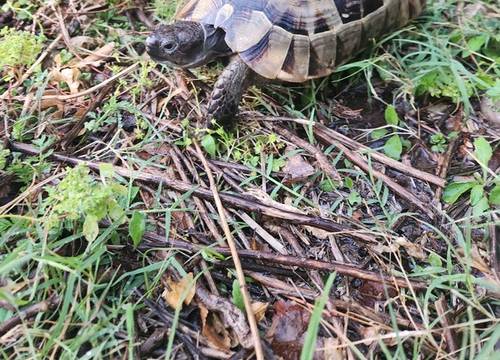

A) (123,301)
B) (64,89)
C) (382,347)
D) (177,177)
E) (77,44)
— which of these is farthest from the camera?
(77,44)

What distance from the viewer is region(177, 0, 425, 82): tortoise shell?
2.59m

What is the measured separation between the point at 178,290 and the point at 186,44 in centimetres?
128

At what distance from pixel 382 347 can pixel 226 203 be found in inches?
35.5

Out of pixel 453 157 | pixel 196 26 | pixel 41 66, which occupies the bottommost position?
pixel 453 157

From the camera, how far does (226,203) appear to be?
225cm

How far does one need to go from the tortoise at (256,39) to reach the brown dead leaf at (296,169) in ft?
1.30

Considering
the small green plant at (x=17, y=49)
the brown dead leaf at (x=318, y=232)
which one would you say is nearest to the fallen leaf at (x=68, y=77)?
the small green plant at (x=17, y=49)

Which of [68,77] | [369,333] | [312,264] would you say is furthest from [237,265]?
[68,77]

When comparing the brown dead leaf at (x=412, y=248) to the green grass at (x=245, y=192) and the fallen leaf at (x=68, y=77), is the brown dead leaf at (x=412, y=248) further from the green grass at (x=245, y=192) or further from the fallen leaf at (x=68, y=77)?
the fallen leaf at (x=68, y=77)

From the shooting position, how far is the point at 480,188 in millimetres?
2336

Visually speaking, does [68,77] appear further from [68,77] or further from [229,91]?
[229,91]

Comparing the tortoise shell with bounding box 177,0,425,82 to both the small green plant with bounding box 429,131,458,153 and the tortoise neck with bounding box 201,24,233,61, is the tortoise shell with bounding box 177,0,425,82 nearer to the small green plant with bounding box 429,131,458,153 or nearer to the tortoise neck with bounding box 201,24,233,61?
the tortoise neck with bounding box 201,24,233,61

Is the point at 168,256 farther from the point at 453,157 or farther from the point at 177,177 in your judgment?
the point at 453,157

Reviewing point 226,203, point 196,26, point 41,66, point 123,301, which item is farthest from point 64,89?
point 123,301
